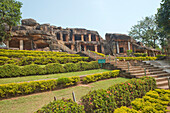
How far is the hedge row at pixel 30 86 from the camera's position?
464 centimetres

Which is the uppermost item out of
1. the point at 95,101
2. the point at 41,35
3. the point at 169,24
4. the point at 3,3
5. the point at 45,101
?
the point at 3,3

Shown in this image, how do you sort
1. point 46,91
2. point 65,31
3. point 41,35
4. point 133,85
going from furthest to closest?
point 65,31
point 41,35
point 46,91
point 133,85

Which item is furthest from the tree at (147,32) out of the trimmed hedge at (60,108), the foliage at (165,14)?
the trimmed hedge at (60,108)

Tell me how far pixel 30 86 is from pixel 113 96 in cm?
416

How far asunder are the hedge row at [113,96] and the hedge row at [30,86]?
2.90 metres

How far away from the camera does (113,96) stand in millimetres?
3619

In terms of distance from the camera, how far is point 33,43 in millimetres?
25609

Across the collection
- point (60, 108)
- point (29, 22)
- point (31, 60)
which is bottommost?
point (60, 108)

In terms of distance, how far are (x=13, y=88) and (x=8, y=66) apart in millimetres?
3439

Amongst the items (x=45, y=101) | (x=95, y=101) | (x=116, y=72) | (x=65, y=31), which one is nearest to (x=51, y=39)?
(x=65, y=31)

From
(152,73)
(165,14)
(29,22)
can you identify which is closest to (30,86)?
(152,73)

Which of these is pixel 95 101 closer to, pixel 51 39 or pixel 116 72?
pixel 116 72

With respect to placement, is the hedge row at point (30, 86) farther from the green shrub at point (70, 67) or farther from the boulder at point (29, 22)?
Result: the boulder at point (29, 22)

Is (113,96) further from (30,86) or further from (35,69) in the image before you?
(35,69)
